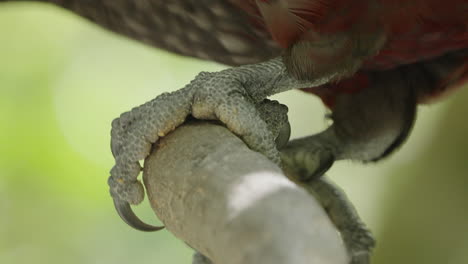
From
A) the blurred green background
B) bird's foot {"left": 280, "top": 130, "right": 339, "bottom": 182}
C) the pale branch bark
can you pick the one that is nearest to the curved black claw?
the pale branch bark

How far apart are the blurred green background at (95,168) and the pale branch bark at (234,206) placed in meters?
1.04

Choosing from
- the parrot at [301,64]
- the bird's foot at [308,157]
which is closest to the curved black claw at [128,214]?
the parrot at [301,64]

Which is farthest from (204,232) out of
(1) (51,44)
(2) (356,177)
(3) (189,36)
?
(1) (51,44)

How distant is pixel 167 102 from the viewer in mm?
617

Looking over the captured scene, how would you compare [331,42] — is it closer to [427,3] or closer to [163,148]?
[427,3]

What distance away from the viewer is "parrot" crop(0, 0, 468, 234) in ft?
2.05

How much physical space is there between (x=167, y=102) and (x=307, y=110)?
1.06 m

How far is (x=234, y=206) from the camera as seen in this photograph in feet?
1.39

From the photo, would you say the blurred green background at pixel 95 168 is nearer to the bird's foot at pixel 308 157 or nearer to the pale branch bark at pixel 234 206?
the bird's foot at pixel 308 157

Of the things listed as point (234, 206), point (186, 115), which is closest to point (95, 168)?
point (186, 115)

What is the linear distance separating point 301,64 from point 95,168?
103 centimetres

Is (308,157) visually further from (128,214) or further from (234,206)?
(234,206)

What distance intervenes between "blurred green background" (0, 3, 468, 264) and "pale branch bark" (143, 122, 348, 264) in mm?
1039

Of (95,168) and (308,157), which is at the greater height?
(308,157)
